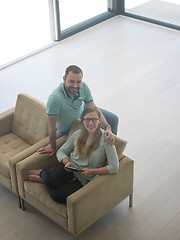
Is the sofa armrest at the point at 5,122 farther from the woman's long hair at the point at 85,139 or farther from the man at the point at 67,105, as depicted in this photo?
the woman's long hair at the point at 85,139

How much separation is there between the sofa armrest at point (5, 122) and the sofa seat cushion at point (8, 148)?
Result: 0.06 meters

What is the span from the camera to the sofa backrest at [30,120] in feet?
16.0

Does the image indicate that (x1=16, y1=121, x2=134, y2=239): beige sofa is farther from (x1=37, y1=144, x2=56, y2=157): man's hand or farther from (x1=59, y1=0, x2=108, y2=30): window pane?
(x1=59, y1=0, x2=108, y2=30): window pane

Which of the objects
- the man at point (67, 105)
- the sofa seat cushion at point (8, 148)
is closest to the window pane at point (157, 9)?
the man at point (67, 105)

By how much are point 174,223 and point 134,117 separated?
1.97 m

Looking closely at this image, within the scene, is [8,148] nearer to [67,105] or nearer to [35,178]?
[35,178]

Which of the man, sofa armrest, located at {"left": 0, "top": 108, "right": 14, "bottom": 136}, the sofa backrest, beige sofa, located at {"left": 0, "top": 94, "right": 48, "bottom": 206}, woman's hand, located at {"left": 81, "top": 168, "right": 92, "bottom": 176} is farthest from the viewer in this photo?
sofa armrest, located at {"left": 0, "top": 108, "right": 14, "bottom": 136}

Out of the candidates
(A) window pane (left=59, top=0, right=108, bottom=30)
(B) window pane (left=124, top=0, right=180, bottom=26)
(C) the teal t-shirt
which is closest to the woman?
(C) the teal t-shirt

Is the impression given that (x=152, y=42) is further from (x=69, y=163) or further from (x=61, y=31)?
(x=69, y=163)

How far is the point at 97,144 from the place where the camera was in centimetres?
423

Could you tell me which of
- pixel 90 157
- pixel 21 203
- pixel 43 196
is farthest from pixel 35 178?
pixel 90 157

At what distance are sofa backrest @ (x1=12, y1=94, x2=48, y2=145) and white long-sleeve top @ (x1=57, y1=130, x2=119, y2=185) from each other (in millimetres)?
525

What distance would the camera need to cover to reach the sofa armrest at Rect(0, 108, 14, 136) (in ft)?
16.8

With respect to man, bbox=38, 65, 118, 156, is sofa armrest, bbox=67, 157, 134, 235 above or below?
below
